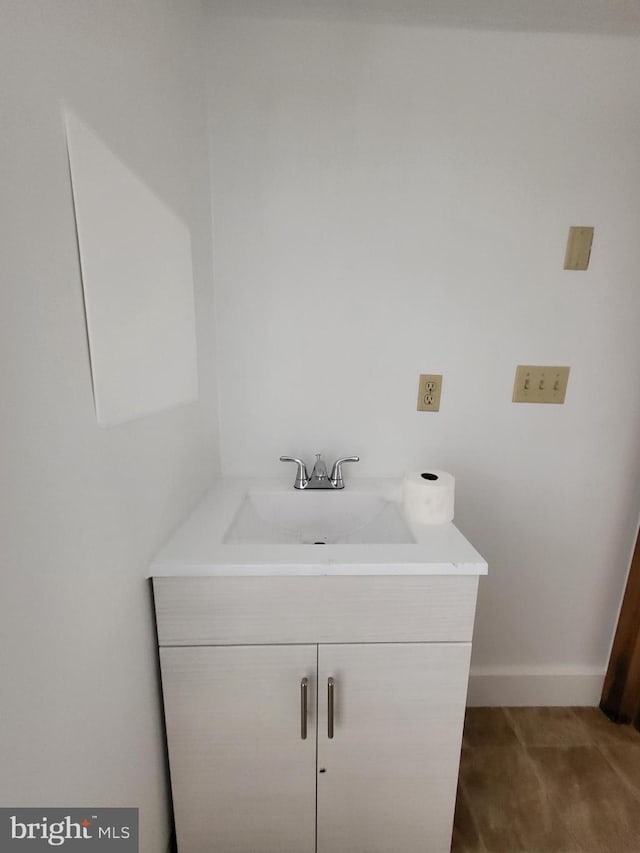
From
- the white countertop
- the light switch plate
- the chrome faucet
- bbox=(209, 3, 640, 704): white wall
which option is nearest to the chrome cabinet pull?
the white countertop

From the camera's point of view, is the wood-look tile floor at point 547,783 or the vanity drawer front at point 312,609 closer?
the vanity drawer front at point 312,609

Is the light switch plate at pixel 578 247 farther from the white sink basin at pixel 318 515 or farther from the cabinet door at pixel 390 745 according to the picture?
the cabinet door at pixel 390 745

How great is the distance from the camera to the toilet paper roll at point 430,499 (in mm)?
992

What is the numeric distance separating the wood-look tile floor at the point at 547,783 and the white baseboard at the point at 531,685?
0.12 ft

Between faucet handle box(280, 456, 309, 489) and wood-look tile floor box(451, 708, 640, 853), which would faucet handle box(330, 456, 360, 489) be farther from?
wood-look tile floor box(451, 708, 640, 853)

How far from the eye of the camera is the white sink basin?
1.15 m

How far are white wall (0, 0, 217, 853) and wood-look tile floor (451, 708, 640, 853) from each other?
3.04ft

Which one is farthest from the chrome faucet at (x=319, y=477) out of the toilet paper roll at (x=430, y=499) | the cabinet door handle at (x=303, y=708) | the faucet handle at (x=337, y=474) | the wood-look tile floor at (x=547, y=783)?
the wood-look tile floor at (x=547, y=783)

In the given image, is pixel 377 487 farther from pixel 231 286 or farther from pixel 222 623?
pixel 231 286

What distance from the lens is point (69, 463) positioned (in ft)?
1.82

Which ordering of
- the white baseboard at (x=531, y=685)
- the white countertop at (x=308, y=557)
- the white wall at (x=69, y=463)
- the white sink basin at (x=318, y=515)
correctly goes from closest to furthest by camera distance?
1. the white wall at (x=69, y=463)
2. the white countertop at (x=308, y=557)
3. the white sink basin at (x=318, y=515)
4. the white baseboard at (x=531, y=685)

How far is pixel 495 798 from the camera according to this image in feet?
3.83

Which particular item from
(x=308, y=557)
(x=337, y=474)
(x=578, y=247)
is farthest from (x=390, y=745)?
(x=578, y=247)

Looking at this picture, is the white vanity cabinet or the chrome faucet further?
the chrome faucet
